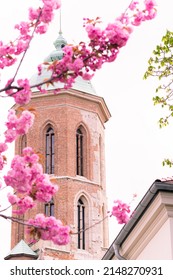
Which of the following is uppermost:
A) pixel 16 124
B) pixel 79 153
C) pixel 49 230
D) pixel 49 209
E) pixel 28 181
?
pixel 79 153

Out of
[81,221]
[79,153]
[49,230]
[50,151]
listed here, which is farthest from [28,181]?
[79,153]

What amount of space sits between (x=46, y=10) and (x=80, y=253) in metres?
34.8

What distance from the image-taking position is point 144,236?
1381 centimetres

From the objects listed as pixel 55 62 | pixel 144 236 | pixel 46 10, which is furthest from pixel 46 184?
pixel 144 236

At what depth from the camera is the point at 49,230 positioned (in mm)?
8094

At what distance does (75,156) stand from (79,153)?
602 mm

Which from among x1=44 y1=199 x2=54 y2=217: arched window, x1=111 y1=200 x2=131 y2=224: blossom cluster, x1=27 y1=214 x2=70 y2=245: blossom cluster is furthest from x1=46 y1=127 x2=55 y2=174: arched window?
x1=27 y1=214 x2=70 y2=245: blossom cluster

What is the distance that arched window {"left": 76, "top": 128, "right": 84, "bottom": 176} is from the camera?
149 ft

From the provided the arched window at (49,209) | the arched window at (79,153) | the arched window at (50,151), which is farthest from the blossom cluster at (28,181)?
the arched window at (79,153)

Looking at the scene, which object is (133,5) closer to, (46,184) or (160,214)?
(46,184)

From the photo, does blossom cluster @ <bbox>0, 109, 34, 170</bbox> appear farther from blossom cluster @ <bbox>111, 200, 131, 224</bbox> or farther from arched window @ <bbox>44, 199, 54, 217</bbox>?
arched window @ <bbox>44, 199, 54, 217</bbox>

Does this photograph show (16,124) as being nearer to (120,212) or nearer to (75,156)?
(120,212)

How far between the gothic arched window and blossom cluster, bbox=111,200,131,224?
3542 centimetres
